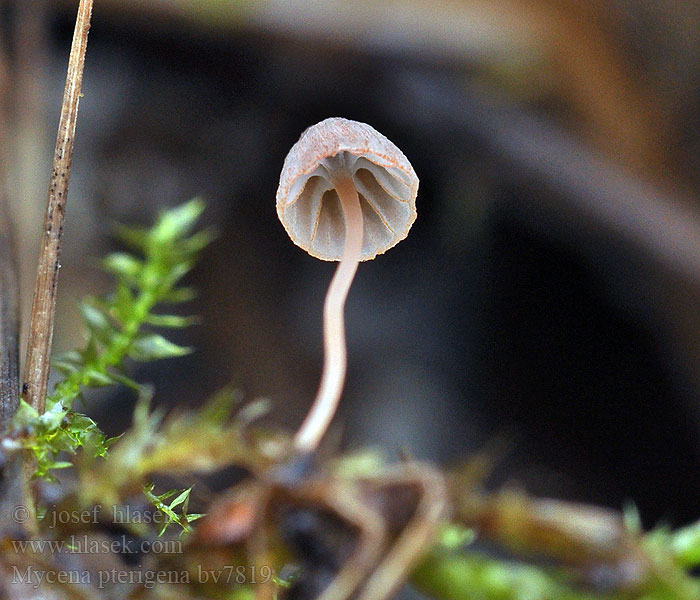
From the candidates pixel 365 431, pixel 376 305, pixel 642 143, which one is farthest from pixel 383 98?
pixel 365 431

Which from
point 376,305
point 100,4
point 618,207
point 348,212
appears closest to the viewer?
point 348,212

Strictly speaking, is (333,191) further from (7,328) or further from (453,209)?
(453,209)

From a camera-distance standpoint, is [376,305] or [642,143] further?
[376,305]

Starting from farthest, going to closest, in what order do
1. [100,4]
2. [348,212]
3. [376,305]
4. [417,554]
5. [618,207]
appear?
[376,305]
[618,207]
[100,4]
[348,212]
[417,554]

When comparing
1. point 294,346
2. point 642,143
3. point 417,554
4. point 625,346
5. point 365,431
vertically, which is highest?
point 642,143

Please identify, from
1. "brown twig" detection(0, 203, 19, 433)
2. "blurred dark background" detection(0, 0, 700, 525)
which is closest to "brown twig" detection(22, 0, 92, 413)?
"brown twig" detection(0, 203, 19, 433)

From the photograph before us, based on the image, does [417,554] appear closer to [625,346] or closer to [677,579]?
[677,579]
